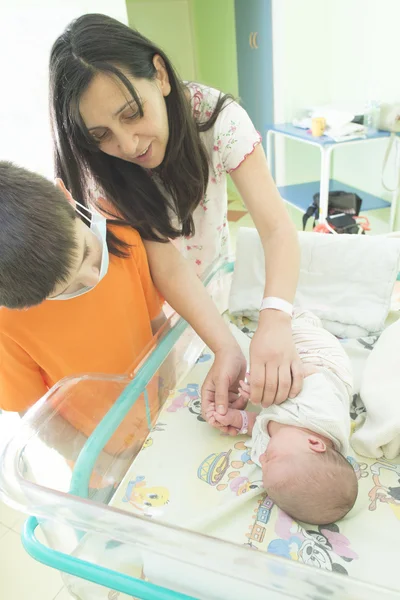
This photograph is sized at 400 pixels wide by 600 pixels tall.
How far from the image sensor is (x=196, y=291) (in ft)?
3.30

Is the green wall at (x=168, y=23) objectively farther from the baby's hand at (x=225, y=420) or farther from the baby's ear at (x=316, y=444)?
the baby's ear at (x=316, y=444)

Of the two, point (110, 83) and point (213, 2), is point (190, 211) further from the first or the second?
point (213, 2)

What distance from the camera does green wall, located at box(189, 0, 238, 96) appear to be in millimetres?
3529

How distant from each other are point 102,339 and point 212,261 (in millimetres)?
517

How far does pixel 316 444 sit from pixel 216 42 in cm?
382

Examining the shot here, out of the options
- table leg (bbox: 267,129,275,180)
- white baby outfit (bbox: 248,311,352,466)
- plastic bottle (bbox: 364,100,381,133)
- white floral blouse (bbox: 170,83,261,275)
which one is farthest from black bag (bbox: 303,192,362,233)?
white baby outfit (bbox: 248,311,352,466)

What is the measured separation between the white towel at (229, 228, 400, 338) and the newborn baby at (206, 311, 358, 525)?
0.18 metres

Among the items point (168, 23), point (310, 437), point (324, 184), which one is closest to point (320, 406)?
point (310, 437)

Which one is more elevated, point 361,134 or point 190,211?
point 190,211

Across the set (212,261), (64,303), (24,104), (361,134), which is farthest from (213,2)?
(64,303)

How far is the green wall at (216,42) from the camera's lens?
11.6ft

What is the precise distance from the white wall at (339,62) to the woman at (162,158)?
7.15 ft

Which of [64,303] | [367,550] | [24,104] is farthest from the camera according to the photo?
[24,104]

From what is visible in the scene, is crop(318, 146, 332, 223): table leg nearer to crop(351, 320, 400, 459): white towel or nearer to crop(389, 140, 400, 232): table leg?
crop(389, 140, 400, 232): table leg
